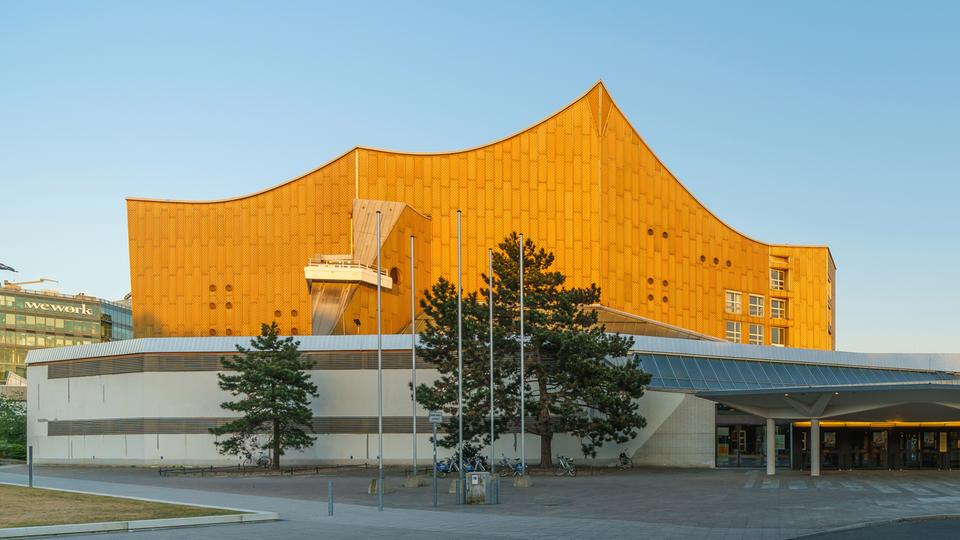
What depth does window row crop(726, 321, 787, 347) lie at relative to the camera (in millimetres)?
88688

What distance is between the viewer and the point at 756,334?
91062 millimetres

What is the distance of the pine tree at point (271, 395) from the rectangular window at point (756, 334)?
44.7 metres

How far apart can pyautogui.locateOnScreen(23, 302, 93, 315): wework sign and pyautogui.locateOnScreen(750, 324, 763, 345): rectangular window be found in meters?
124

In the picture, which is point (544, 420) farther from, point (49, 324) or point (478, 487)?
point (49, 324)

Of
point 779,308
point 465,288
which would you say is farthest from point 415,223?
point 779,308

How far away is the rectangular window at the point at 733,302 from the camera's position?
289ft

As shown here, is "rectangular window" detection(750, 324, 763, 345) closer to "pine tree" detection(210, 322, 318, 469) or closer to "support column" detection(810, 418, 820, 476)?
"support column" detection(810, 418, 820, 476)

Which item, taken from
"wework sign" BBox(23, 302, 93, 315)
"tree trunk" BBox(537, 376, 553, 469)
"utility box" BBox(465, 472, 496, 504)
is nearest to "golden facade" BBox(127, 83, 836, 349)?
"tree trunk" BBox(537, 376, 553, 469)

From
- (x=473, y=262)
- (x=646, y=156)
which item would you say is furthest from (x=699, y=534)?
(x=646, y=156)

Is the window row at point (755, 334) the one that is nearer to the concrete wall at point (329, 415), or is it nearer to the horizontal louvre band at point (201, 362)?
the concrete wall at point (329, 415)

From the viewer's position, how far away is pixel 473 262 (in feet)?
253

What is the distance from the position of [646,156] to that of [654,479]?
38.0 metres

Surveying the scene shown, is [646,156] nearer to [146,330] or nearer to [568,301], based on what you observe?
[568,301]

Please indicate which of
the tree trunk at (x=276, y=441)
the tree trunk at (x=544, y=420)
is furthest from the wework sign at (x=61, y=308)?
the tree trunk at (x=544, y=420)
